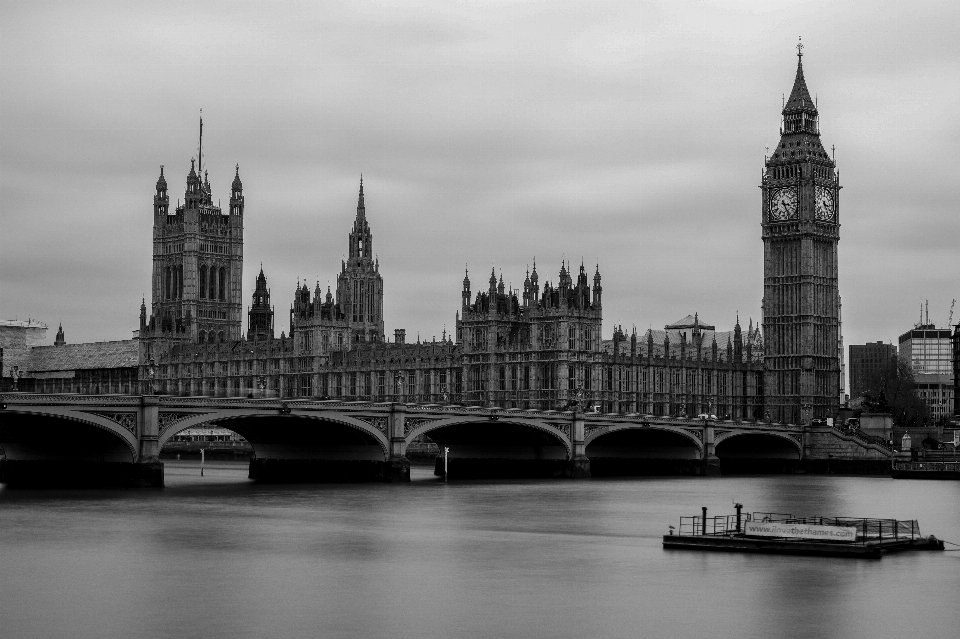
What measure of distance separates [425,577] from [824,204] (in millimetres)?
106227

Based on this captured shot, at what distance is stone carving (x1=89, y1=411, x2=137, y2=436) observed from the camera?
75.2 m

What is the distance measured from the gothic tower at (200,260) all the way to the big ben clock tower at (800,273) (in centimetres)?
7092

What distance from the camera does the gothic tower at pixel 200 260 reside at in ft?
618

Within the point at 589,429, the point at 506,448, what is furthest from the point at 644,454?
the point at 506,448

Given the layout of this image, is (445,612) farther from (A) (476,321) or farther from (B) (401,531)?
(A) (476,321)

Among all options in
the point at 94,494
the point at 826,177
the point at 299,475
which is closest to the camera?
the point at 94,494

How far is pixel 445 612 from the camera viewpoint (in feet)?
110

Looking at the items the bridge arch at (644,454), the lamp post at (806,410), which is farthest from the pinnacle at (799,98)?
the bridge arch at (644,454)

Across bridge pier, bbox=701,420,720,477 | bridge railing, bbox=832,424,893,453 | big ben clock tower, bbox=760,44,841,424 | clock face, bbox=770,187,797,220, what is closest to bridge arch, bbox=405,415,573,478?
bridge pier, bbox=701,420,720,477

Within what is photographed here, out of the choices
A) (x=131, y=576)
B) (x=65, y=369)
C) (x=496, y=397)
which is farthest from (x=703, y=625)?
(x=65, y=369)

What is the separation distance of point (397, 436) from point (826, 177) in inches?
2563

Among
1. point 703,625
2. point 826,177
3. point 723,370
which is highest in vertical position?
point 826,177

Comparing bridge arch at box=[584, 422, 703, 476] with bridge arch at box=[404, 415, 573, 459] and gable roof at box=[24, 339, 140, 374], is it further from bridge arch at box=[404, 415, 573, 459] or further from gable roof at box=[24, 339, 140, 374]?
gable roof at box=[24, 339, 140, 374]

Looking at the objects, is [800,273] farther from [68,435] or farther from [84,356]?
[84,356]
